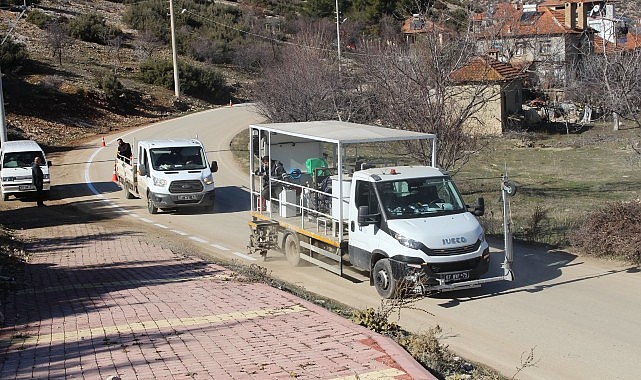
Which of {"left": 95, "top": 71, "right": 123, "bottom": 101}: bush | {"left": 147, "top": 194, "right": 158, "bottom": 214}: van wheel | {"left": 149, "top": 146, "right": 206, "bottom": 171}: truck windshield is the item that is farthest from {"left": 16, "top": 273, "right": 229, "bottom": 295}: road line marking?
{"left": 95, "top": 71, "right": 123, "bottom": 101}: bush

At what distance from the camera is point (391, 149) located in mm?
25016

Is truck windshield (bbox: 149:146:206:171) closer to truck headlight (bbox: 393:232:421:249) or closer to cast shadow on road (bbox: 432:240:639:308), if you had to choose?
cast shadow on road (bbox: 432:240:639:308)

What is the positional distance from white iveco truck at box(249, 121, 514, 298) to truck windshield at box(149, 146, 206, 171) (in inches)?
279

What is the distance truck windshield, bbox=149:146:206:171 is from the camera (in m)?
24.2

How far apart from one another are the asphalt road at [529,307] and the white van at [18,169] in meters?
5.94

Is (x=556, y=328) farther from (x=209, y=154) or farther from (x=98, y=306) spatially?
(x=209, y=154)

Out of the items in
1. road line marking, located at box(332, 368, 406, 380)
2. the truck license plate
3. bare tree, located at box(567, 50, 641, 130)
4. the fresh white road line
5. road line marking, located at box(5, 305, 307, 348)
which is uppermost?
bare tree, located at box(567, 50, 641, 130)

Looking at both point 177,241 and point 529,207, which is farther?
point 529,207

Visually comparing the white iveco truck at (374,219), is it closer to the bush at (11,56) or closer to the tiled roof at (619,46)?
the tiled roof at (619,46)

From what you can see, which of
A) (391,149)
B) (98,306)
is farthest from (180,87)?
(98,306)

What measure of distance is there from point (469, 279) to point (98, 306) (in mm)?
5720

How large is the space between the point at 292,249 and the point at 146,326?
19.4ft

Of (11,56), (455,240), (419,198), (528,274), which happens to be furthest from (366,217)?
(11,56)

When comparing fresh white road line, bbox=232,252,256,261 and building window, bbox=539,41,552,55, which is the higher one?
building window, bbox=539,41,552,55
